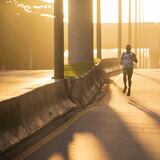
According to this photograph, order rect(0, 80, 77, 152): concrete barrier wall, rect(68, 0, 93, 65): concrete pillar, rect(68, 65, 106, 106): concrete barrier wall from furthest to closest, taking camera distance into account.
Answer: rect(68, 0, 93, 65): concrete pillar → rect(68, 65, 106, 106): concrete barrier wall → rect(0, 80, 77, 152): concrete barrier wall

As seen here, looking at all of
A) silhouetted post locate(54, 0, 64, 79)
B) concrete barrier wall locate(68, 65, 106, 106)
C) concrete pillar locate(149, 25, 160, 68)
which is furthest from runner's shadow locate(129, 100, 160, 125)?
concrete pillar locate(149, 25, 160, 68)

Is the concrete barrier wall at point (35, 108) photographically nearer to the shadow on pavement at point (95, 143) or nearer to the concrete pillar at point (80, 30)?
the shadow on pavement at point (95, 143)

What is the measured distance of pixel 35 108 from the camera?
508 inches

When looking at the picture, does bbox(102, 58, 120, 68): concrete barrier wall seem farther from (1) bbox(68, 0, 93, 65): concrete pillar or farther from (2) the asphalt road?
(2) the asphalt road

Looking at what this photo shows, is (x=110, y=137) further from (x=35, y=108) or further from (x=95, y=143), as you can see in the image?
(x=35, y=108)

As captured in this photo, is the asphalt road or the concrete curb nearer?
the asphalt road

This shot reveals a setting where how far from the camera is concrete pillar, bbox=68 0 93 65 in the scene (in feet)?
101

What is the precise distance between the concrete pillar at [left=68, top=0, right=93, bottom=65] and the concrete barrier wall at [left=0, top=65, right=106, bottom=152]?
1157 cm

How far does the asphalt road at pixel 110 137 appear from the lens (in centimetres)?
1003

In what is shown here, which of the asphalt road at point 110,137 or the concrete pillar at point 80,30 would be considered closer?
the asphalt road at point 110,137

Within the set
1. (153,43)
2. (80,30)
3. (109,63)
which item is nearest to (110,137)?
(80,30)

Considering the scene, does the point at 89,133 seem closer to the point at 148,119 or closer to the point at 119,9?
the point at 148,119

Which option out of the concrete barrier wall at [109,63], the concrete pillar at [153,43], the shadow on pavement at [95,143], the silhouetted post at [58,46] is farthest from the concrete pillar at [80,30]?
the concrete pillar at [153,43]

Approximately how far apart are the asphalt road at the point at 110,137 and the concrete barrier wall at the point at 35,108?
0.55 meters
